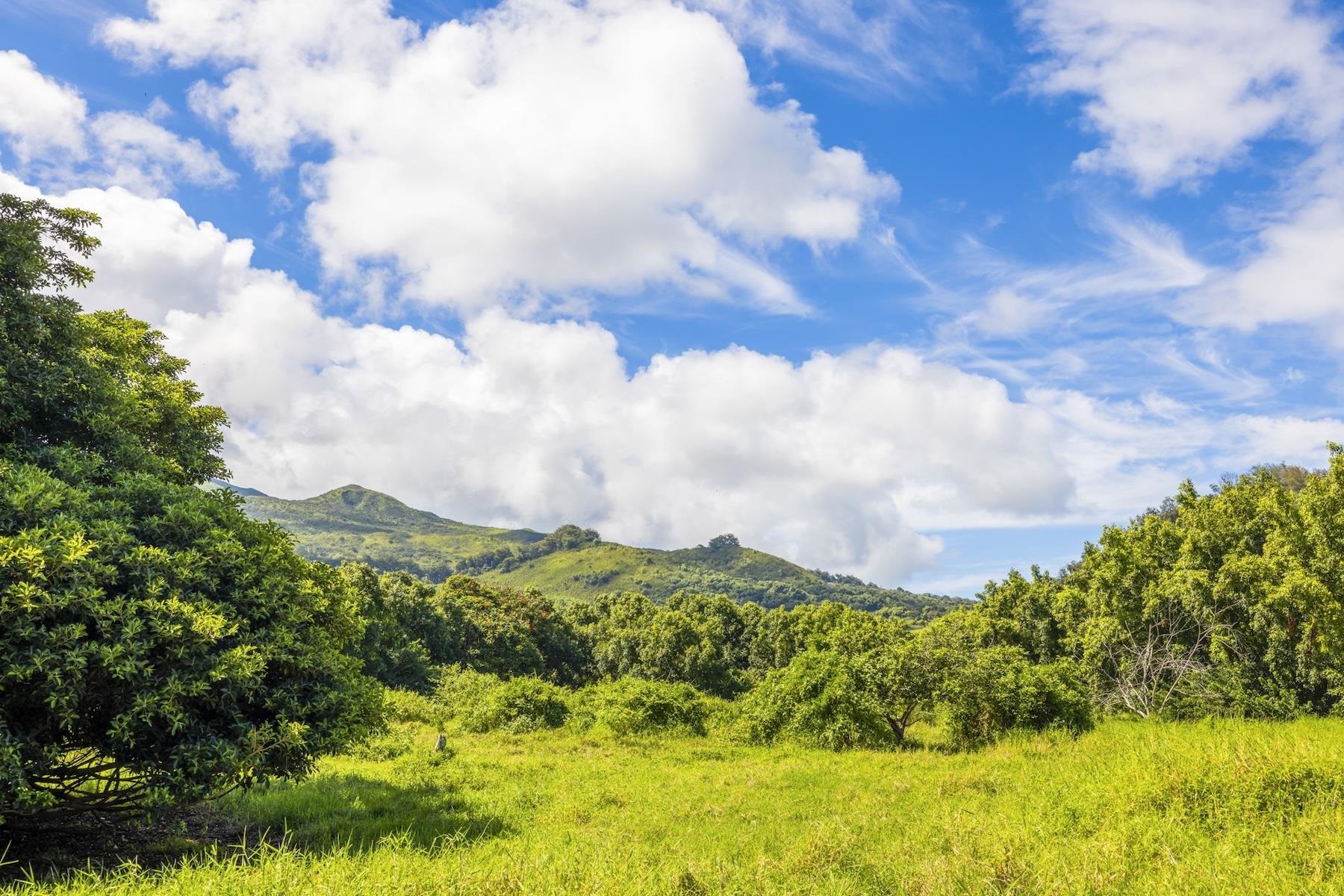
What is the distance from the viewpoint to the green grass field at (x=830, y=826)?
7.59 metres

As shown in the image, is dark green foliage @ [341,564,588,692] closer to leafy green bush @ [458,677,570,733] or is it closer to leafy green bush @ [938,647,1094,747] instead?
leafy green bush @ [458,677,570,733]

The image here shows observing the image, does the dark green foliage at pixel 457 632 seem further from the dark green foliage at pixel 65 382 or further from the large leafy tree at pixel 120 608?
the large leafy tree at pixel 120 608

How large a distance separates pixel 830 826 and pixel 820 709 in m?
15.2

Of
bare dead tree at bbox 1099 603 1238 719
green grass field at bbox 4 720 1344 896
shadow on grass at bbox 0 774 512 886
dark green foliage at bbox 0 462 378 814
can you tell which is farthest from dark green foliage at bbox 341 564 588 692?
bare dead tree at bbox 1099 603 1238 719

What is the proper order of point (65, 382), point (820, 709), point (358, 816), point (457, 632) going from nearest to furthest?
1. point (65, 382)
2. point (358, 816)
3. point (820, 709)
4. point (457, 632)

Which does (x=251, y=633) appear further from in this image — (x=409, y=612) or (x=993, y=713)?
(x=409, y=612)

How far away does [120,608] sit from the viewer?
Answer: 8.45m

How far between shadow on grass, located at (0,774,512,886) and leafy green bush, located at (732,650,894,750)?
15427mm

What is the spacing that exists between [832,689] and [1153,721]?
1053 centimetres

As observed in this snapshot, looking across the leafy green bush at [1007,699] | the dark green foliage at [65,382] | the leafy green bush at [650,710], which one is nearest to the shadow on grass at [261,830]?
the dark green foliage at [65,382]

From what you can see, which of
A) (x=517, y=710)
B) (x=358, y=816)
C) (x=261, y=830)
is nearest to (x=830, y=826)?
(x=358, y=816)

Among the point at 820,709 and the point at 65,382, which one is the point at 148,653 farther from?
the point at 820,709

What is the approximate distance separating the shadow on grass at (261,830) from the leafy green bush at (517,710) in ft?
50.3

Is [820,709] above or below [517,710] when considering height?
above
